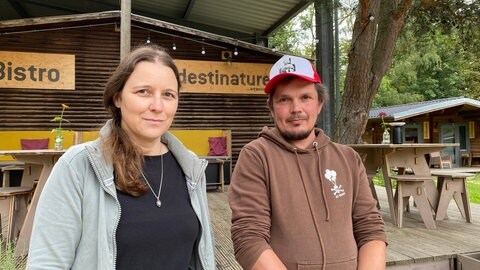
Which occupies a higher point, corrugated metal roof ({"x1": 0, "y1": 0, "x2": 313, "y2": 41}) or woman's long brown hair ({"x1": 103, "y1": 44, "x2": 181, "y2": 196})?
corrugated metal roof ({"x1": 0, "y1": 0, "x2": 313, "y2": 41})

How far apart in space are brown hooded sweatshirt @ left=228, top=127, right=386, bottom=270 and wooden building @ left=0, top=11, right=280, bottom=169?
17.5 ft

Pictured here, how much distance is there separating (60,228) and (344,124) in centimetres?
434

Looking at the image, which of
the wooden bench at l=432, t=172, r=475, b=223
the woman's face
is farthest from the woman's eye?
the wooden bench at l=432, t=172, r=475, b=223

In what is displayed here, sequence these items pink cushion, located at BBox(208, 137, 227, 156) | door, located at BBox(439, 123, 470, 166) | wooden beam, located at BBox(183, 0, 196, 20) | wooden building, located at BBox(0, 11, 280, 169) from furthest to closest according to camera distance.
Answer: door, located at BBox(439, 123, 470, 166) → wooden beam, located at BBox(183, 0, 196, 20) → pink cushion, located at BBox(208, 137, 227, 156) → wooden building, located at BBox(0, 11, 280, 169)

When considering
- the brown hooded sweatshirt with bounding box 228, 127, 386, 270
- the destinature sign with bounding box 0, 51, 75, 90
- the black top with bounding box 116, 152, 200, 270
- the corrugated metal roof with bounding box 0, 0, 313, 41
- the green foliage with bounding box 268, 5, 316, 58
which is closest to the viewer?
the black top with bounding box 116, 152, 200, 270

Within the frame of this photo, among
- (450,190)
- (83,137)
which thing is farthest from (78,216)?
(83,137)

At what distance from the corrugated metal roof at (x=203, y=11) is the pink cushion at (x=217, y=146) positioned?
3.56 metres

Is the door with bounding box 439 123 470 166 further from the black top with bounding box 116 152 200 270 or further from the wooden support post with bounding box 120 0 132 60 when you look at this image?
the black top with bounding box 116 152 200 270

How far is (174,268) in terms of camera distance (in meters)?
1.22

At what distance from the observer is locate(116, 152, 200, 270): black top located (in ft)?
3.69

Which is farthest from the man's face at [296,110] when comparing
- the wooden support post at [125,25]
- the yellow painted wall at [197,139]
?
the yellow painted wall at [197,139]

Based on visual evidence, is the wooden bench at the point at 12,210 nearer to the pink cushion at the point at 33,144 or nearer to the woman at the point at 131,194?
the woman at the point at 131,194

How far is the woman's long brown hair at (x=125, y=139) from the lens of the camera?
117 cm

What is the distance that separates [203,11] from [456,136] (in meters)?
12.0
